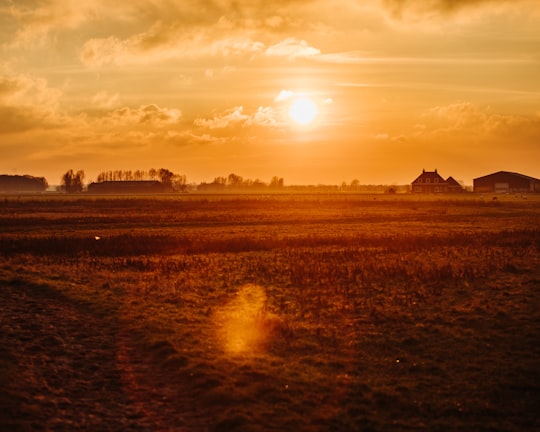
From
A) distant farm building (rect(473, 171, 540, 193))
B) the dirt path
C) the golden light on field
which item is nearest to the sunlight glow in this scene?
the golden light on field

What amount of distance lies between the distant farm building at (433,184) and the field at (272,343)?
471 ft

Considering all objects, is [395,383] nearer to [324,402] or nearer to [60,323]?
[324,402]

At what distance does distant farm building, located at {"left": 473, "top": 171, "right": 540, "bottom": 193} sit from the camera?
167 m

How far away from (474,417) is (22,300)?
13653 mm

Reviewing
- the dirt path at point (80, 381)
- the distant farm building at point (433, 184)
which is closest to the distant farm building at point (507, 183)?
the distant farm building at point (433, 184)

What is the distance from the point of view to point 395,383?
1077 centimetres

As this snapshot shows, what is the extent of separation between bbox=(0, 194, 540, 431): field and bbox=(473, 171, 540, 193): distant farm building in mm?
154485

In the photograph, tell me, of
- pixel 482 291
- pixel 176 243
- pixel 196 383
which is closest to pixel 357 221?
pixel 176 243

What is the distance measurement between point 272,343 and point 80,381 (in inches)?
182

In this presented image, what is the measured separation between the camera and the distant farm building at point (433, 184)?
164750 mm

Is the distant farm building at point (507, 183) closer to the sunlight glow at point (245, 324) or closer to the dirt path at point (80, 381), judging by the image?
the sunlight glow at point (245, 324)

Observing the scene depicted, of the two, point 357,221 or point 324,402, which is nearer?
point 324,402

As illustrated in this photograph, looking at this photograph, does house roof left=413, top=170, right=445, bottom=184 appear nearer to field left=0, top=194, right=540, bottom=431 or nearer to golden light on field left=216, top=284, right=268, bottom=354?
field left=0, top=194, right=540, bottom=431

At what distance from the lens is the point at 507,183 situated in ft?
554
